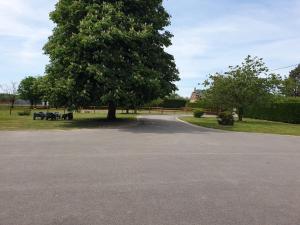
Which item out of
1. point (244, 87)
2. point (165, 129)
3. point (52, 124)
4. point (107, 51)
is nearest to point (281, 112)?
point (244, 87)

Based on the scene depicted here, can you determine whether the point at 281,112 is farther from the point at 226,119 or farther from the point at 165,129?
the point at 165,129

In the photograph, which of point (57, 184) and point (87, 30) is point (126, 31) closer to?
point (87, 30)

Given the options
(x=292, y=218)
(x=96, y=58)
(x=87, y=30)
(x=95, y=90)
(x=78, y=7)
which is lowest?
(x=292, y=218)

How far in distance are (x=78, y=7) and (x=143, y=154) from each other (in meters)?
16.1

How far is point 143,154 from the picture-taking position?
467 inches

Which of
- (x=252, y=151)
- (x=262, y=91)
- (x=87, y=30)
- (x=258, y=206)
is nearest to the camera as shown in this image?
(x=258, y=206)

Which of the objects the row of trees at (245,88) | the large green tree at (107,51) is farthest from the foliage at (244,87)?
the large green tree at (107,51)

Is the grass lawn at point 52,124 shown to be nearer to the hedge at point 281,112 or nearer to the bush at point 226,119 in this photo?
the bush at point 226,119

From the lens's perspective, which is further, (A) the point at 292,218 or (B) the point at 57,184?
(B) the point at 57,184

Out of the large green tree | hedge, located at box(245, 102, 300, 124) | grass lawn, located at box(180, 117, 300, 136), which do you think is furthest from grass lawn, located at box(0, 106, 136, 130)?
hedge, located at box(245, 102, 300, 124)

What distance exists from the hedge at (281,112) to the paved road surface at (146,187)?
25.9 metres

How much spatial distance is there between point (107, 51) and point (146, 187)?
57.6 feet

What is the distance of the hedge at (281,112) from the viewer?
121ft

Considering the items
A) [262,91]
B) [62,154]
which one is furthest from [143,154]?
[262,91]
